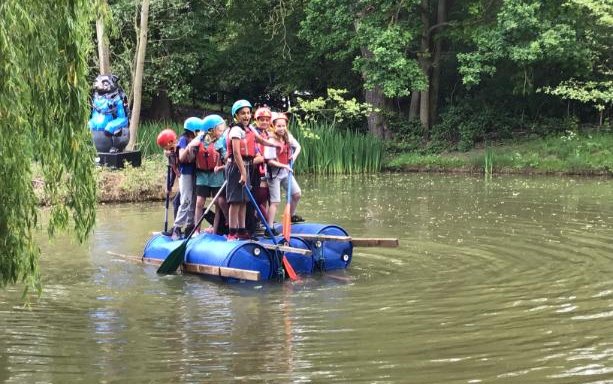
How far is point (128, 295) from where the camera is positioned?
330 inches

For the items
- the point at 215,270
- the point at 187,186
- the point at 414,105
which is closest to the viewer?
the point at 215,270

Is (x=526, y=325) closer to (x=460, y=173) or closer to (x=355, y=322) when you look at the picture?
(x=355, y=322)

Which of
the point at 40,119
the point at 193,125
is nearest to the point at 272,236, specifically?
the point at 193,125

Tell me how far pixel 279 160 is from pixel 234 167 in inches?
24.9

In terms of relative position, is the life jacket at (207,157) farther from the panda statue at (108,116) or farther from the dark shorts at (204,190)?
the panda statue at (108,116)

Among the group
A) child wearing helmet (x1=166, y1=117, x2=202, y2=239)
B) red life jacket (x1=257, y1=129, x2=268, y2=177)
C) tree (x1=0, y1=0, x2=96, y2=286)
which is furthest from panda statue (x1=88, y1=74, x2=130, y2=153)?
tree (x1=0, y1=0, x2=96, y2=286)

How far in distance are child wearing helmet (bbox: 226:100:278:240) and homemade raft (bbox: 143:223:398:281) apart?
0.24 meters

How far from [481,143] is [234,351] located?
74.1 feet

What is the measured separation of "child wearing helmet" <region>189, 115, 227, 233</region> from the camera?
32.2 ft

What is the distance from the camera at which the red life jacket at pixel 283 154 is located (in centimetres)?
974

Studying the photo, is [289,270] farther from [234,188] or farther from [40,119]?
[40,119]

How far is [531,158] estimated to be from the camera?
81.3 ft

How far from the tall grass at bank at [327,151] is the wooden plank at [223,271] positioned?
1476 cm

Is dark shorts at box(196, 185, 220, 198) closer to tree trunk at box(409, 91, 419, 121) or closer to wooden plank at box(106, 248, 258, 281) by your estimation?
wooden plank at box(106, 248, 258, 281)
